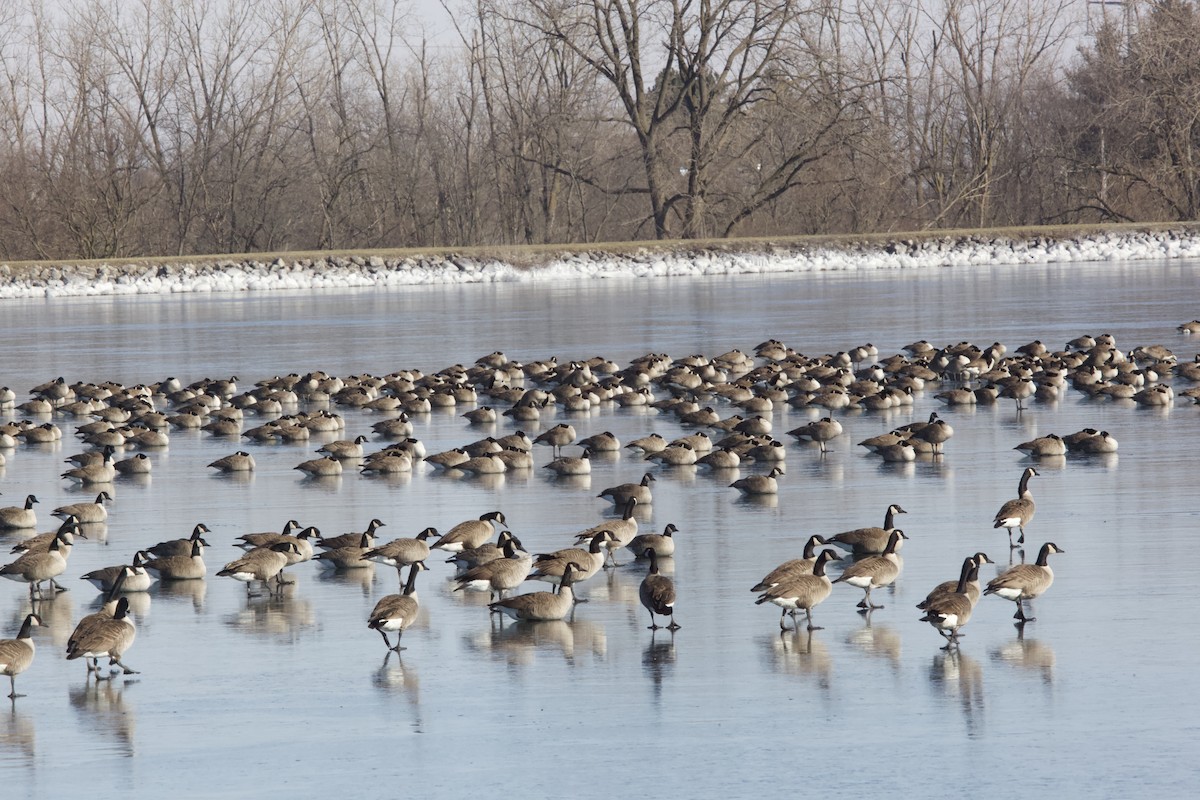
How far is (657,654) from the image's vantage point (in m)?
10.2

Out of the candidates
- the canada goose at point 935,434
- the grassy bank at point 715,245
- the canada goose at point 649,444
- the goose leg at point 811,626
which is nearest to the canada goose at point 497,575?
the goose leg at point 811,626

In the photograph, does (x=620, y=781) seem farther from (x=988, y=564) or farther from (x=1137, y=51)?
(x=1137, y=51)

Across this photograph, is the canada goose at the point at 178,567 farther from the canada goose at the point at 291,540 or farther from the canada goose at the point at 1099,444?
the canada goose at the point at 1099,444

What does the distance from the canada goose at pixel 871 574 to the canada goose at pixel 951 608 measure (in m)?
0.73

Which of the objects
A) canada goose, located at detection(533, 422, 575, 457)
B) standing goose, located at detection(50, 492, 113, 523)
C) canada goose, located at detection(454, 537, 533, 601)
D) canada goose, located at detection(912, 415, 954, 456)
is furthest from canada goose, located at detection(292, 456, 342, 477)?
canada goose, located at detection(454, 537, 533, 601)

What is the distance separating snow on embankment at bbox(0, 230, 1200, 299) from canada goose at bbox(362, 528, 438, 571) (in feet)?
157

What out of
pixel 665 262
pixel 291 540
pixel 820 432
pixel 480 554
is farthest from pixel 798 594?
pixel 665 262

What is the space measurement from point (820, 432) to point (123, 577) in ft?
32.1

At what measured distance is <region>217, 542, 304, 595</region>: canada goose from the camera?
12055 millimetres

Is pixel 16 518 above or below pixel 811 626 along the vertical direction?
above

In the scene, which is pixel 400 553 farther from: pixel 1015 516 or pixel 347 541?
pixel 1015 516

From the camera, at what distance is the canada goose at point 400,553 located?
492 inches

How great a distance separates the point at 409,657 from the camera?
407 inches

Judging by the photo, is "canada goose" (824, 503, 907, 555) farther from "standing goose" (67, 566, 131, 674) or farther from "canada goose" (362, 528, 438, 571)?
"standing goose" (67, 566, 131, 674)
